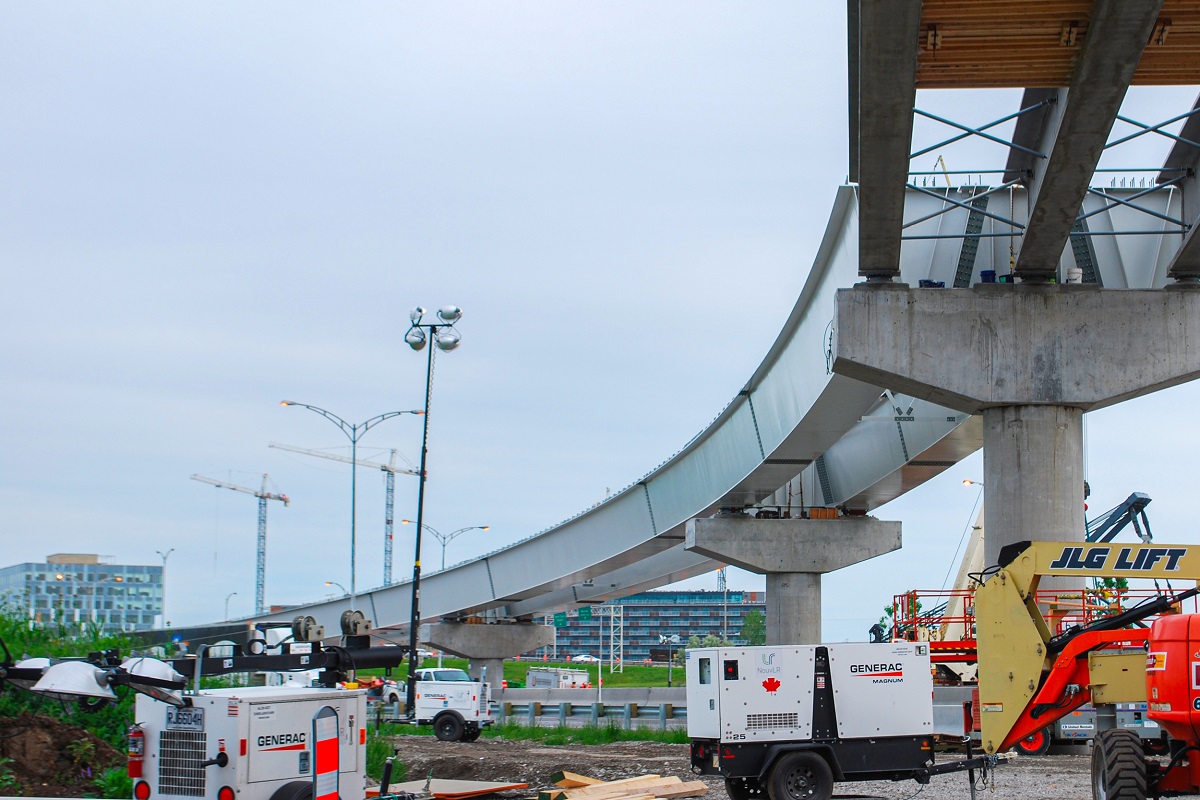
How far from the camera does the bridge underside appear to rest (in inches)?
579

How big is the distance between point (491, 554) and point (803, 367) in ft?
80.8

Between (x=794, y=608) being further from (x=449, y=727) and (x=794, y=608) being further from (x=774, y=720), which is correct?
(x=774, y=720)

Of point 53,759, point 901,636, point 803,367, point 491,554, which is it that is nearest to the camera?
point 53,759

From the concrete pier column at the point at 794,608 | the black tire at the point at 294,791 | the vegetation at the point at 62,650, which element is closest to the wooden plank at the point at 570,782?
the vegetation at the point at 62,650

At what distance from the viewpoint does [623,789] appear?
18.1 metres

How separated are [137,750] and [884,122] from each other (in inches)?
418

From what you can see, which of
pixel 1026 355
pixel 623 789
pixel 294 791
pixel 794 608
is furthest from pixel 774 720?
pixel 794 608

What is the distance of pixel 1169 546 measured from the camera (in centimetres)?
1368

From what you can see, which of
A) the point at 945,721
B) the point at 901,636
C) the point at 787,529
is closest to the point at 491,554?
the point at 787,529

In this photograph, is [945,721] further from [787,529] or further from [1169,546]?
[1169,546]

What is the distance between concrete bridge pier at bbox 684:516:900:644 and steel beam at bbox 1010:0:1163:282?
1729 centimetres

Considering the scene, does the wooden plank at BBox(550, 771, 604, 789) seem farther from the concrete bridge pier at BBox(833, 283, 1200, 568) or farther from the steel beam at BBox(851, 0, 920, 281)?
the steel beam at BBox(851, 0, 920, 281)

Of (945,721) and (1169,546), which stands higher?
(1169,546)

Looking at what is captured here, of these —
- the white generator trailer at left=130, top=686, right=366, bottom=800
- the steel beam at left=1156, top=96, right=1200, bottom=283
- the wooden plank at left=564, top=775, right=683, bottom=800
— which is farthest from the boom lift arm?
the white generator trailer at left=130, top=686, right=366, bottom=800
